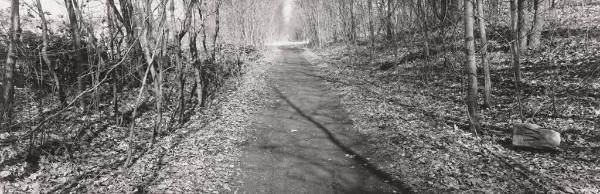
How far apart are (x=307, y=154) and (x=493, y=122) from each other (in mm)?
5407

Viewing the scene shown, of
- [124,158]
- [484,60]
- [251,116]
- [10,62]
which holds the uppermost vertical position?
[10,62]

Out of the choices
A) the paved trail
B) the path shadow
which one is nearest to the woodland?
the path shadow

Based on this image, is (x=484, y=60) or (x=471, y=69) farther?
(x=484, y=60)

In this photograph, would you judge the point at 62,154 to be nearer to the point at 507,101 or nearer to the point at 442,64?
the point at 507,101

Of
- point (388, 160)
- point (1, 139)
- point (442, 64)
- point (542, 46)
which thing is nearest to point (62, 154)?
point (1, 139)

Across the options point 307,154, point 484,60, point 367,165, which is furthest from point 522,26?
point 307,154

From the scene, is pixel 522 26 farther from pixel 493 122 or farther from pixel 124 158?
pixel 124 158

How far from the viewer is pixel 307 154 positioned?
9305mm

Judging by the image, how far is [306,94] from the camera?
1656 centimetres

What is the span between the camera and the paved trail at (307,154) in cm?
752

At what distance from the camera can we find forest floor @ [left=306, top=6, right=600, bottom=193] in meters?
7.23

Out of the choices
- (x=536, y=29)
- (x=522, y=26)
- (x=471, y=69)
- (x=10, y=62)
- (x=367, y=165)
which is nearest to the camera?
(x=367, y=165)

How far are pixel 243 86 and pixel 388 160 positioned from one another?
1160cm

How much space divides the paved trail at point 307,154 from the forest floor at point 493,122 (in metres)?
0.56
